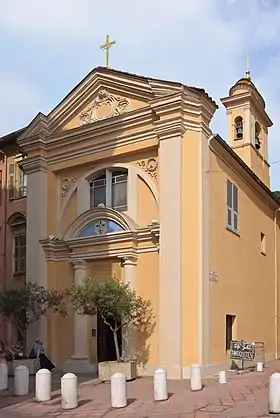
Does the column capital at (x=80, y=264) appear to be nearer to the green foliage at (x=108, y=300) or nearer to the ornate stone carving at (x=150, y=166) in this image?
the green foliage at (x=108, y=300)

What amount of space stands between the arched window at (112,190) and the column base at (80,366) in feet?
16.9

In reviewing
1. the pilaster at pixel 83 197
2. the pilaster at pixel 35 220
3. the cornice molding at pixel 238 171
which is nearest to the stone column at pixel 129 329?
the pilaster at pixel 83 197

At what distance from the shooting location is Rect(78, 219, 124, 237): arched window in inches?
807

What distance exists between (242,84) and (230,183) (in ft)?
32.4

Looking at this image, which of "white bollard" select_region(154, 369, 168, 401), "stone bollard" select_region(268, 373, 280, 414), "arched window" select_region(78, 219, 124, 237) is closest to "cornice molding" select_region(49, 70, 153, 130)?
"arched window" select_region(78, 219, 124, 237)

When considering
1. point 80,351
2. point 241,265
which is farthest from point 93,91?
point 80,351

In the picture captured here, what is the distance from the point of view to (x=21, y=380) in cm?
1505

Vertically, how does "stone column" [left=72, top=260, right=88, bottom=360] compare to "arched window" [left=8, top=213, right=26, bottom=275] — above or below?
below

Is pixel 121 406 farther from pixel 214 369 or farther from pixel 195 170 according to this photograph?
pixel 195 170

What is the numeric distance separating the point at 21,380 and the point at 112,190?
799cm

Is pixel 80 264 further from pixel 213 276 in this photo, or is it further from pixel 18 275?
pixel 18 275

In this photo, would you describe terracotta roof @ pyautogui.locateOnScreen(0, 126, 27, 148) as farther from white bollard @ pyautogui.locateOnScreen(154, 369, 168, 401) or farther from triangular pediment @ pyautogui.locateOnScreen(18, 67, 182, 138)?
white bollard @ pyautogui.locateOnScreen(154, 369, 168, 401)

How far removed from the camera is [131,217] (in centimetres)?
2019

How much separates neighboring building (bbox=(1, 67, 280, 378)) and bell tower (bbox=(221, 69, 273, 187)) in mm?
4110
